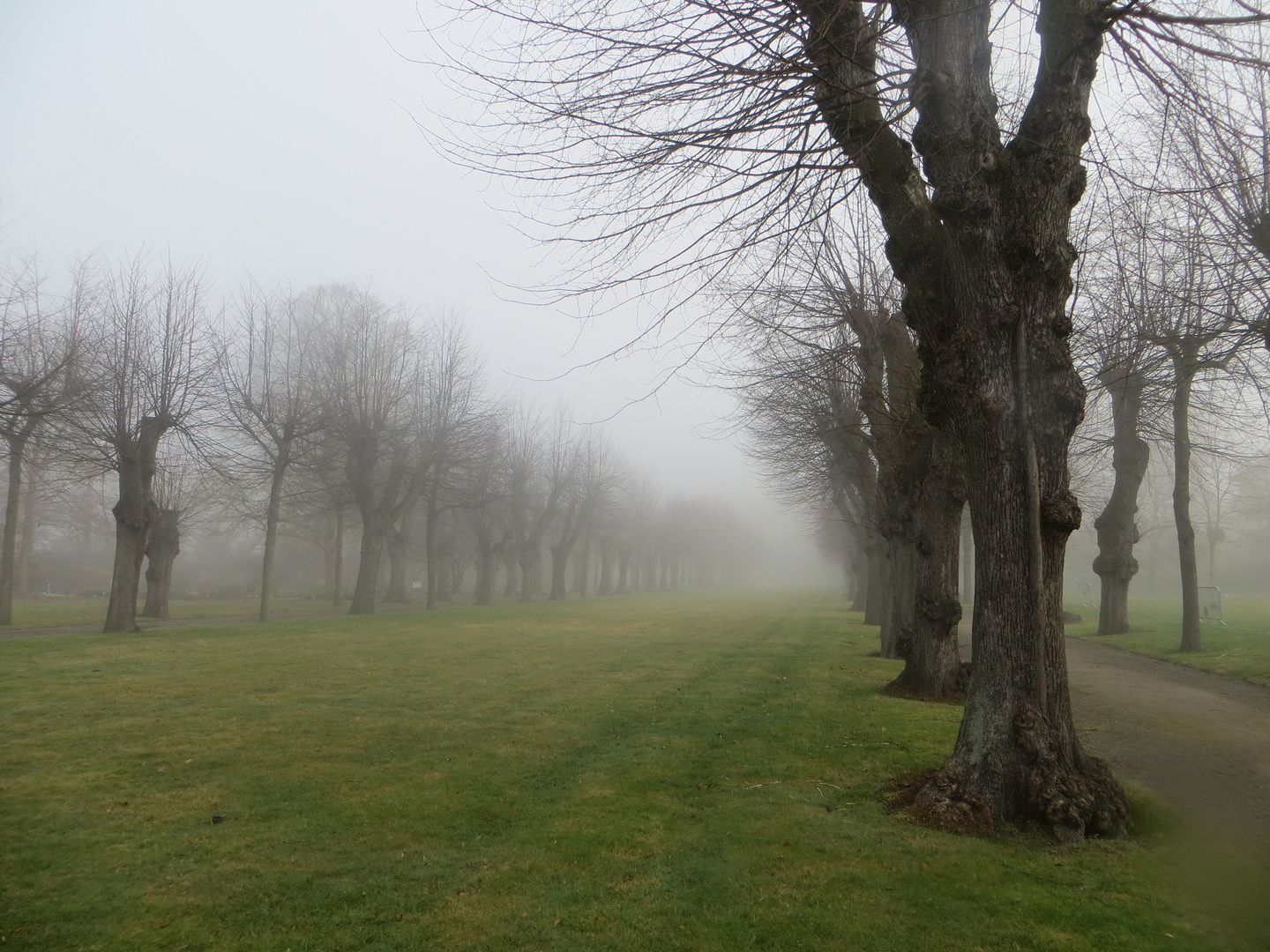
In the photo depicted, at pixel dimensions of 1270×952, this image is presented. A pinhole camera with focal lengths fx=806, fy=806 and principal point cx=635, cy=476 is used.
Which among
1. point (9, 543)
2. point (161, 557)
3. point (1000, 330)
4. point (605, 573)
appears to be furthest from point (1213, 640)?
point (605, 573)

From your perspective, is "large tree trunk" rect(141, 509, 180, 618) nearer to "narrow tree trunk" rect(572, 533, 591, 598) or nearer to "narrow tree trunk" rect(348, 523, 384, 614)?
"narrow tree trunk" rect(348, 523, 384, 614)

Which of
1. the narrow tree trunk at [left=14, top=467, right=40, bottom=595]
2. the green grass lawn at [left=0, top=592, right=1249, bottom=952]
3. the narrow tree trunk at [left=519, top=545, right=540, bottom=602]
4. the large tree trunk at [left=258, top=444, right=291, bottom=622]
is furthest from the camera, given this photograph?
the narrow tree trunk at [left=519, top=545, right=540, bottom=602]

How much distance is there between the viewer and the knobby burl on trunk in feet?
18.9

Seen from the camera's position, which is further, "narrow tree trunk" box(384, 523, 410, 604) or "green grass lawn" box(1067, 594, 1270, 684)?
"narrow tree trunk" box(384, 523, 410, 604)

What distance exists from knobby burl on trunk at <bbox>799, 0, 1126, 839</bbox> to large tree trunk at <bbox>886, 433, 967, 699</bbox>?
5.62 m

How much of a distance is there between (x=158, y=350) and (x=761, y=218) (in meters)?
18.4

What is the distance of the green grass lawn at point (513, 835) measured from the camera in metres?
4.10

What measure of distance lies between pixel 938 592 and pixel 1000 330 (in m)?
6.48

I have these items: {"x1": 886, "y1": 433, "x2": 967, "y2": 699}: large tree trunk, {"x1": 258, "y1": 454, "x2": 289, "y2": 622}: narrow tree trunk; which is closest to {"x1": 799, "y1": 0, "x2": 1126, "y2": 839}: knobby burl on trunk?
{"x1": 886, "y1": 433, "x2": 967, "y2": 699}: large tree trunk

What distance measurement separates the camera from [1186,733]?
8.70m

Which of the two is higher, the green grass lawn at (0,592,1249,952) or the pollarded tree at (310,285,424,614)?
the pollarded tree at (310,285,424,614)

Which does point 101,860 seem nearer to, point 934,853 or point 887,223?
point 934,853

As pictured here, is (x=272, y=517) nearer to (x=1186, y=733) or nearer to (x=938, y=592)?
(x=938, y=592)

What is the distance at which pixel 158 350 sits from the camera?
19.9 metres
